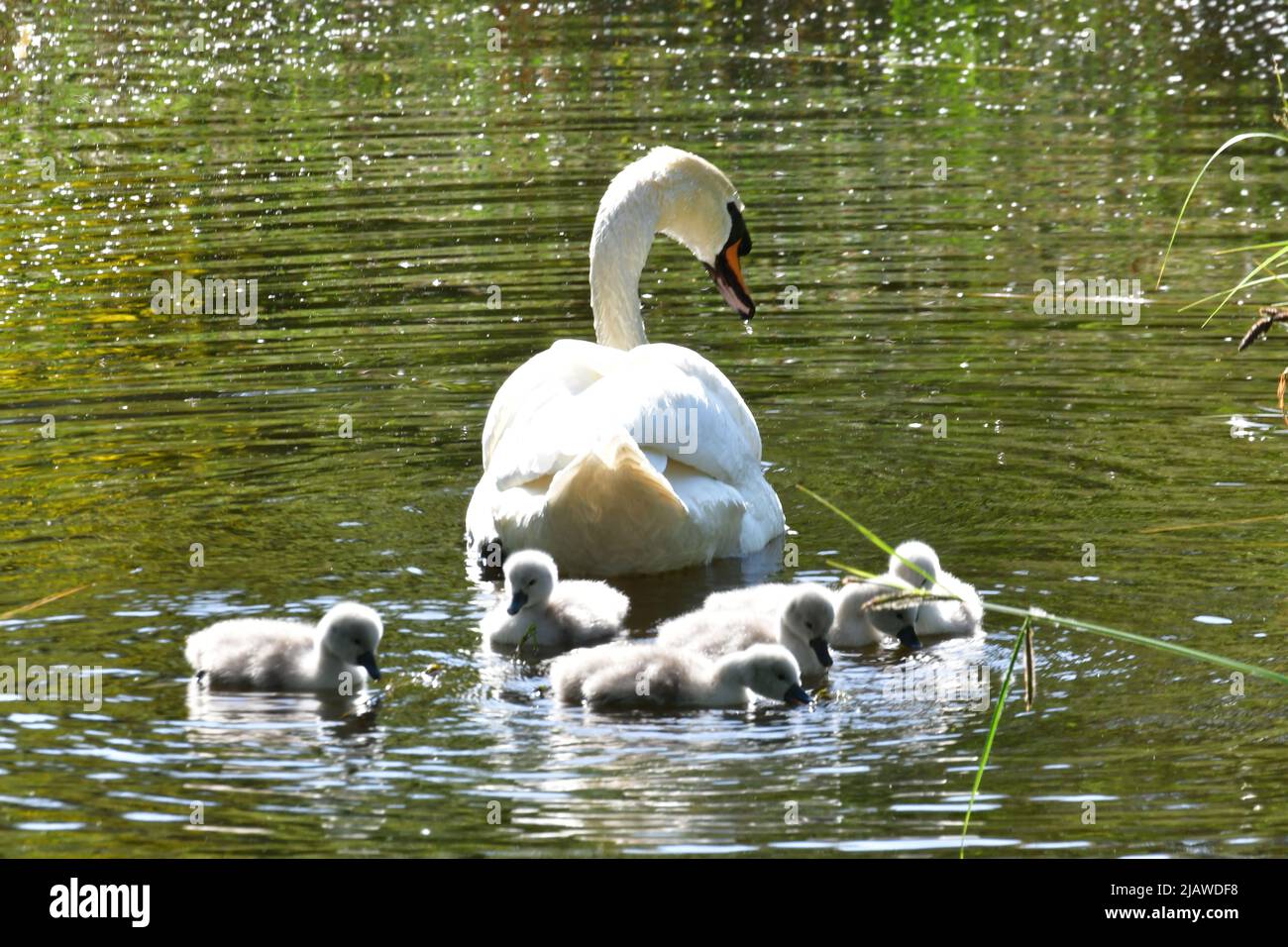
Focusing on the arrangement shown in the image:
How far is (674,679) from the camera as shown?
685 cm

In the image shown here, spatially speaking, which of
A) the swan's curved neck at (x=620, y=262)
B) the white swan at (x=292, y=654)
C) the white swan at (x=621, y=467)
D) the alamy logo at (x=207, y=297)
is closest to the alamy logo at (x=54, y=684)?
the white swan at (x=292, y=654)

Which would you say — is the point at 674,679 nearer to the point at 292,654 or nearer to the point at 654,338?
the point at 292,654

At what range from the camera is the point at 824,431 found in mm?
10211

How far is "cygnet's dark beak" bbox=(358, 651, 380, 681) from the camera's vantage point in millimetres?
7008

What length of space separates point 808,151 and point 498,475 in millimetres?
10354

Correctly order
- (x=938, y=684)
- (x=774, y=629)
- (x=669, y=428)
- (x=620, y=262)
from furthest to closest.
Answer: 1. (x=620, y=262)
2. (x=669, y=428)
3. (x=774, y=629)
4. (x=938, y=684)

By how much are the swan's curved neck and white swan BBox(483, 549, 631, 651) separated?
254cm

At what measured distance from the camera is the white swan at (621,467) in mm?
7867

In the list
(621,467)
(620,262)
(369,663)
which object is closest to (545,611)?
(621,467)

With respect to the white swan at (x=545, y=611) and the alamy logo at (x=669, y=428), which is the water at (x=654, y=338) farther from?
the alamy logo at (x=669, y=428)

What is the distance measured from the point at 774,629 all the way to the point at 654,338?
16.9 feet

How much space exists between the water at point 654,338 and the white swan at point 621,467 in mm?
247

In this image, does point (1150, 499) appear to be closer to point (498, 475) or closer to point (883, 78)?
point (498, 475)

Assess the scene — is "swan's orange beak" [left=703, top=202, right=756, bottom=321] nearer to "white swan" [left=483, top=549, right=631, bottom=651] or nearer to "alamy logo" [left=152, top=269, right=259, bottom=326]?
"white swan" [left=483, top=549, right=631, bottom=651]
